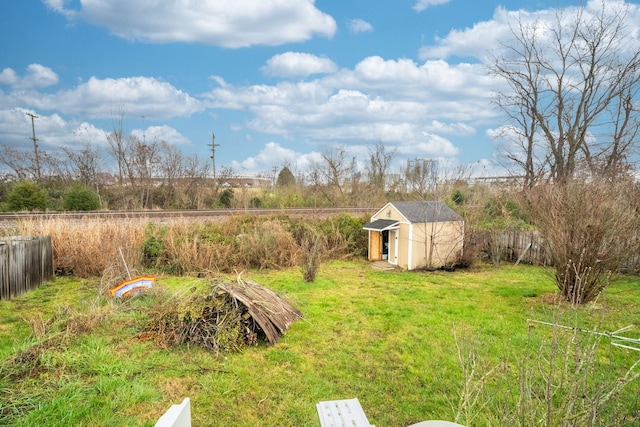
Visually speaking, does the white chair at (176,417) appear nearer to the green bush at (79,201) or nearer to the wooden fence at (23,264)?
the wooden fence at (23,264)

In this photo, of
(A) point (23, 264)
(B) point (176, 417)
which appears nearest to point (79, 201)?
(A) point (23, 264)

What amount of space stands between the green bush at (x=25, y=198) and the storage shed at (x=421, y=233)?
51.9 feet

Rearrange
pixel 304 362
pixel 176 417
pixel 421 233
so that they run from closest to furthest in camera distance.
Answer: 1. pixel 176 417
2. pixel 304 362
3. pixel 421 233

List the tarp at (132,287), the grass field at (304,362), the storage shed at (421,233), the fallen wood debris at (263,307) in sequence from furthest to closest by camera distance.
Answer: the storage shed at (421,233) < the tarp at (132,287) < the fallen wood debris at (263,307) < the grass field at (304,362)

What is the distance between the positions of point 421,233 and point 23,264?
1043 cm

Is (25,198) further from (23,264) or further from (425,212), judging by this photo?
(425,212)

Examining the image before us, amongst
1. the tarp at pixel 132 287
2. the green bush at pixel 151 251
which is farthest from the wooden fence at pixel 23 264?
the tarp at pixel 132 287

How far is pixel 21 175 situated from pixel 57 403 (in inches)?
966

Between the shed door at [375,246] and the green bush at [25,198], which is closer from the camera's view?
the shed door at [375,246]

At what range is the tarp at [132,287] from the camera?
24.5 feet

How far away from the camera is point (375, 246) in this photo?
13.1m

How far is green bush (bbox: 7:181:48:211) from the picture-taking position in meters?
17.3

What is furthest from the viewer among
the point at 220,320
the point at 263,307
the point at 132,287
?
the point at 132,287

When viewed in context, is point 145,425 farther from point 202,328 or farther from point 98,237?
point 98,237
